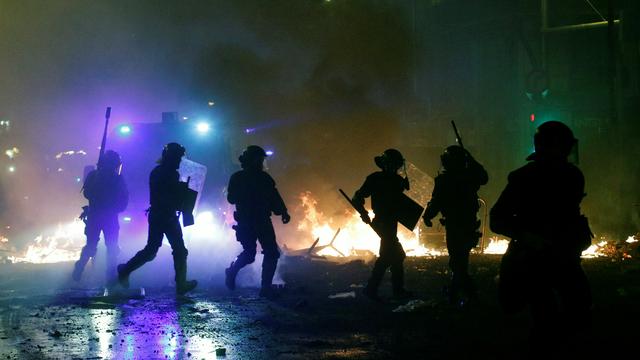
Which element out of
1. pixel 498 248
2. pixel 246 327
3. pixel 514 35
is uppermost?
pixel 514 35

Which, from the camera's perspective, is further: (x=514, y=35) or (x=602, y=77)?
(x=514, y=35)

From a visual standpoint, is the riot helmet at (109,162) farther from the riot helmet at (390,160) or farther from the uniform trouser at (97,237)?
the riot helmet at (390,160)

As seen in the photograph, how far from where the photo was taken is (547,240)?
12.7 ft

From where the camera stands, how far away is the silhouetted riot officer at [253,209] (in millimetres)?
8031

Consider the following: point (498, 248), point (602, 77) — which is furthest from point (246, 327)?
point (602, 77)

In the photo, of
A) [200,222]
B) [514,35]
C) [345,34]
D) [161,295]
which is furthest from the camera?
[345,34]

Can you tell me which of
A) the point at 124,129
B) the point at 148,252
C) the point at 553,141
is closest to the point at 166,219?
the point at 148,252

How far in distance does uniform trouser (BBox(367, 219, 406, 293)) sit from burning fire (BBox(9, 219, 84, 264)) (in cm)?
900

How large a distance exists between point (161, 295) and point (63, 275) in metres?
3.19

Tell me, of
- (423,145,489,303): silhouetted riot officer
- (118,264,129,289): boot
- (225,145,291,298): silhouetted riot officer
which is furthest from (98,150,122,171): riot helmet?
(423,145,489,303): silhouetted riot officer

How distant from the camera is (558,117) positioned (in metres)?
21.9

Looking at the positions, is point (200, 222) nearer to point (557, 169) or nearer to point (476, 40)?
point (557, 169)

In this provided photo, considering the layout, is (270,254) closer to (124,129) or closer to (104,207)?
(104,207)

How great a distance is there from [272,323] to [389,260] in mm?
2013
